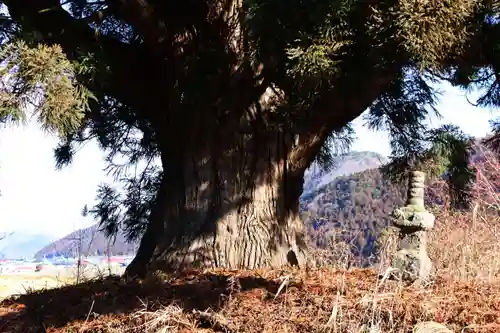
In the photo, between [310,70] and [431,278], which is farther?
[431,278]

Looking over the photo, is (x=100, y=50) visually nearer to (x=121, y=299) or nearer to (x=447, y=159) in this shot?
(x=121, y=299)

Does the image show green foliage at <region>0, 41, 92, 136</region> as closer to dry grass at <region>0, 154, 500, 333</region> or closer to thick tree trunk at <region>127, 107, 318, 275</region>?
dry grass at <region>0, 154, 500, 333</region>

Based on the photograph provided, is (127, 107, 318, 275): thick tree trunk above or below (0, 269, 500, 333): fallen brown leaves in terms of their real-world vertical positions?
above

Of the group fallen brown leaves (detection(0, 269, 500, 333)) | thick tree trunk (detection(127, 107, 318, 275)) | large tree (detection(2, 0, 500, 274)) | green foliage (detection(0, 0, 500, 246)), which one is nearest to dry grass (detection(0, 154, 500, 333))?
fallen brown leaves (detection(0, 269, 500, 333))

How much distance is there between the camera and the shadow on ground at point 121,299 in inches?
116

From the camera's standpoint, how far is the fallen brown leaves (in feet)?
8.14

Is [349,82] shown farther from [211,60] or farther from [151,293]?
[151,293]

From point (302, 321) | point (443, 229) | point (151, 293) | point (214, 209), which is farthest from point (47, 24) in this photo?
point (443, 229)

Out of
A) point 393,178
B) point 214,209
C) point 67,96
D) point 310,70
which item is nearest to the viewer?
point 310,70

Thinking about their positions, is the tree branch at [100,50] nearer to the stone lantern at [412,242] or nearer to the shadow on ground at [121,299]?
the shadow on ground at [121,299]

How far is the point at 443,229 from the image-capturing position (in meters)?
5.57

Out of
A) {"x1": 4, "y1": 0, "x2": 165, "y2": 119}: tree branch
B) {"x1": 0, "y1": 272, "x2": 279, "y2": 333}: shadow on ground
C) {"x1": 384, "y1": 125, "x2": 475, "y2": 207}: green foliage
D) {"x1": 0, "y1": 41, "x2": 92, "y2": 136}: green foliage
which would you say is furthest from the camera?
{"x1": 384, "y1": 125, "x2": 475, "y2": 207}: green foliage

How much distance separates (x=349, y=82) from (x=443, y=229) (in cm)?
306

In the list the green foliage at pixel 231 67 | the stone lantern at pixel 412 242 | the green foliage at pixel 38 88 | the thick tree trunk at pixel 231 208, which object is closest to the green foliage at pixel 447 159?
the green foliage at pixel 231 67
